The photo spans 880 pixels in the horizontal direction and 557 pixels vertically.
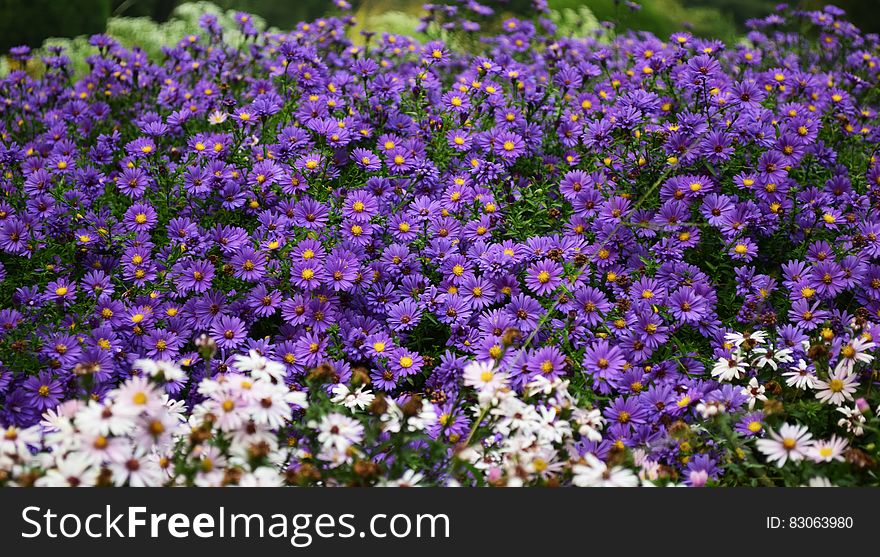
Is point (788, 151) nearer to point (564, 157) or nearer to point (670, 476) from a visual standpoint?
point (564, 157)

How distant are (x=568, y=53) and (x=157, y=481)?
265cm

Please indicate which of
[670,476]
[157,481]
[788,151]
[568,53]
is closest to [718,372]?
[670,476]

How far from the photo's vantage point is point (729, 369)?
2213 mm

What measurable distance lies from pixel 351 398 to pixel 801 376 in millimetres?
1114

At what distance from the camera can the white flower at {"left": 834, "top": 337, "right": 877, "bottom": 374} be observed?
2.07 meters

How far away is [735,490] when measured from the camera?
5.84ft

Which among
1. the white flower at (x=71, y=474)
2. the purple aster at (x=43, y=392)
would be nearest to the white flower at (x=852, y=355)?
the white flower at (x=71, y=474)

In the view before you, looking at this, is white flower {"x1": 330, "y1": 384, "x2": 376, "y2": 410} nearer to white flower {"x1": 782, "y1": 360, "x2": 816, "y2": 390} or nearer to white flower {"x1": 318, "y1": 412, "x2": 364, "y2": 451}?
white flower {"x1": 318, "y1": 412, "x2": 364, "y2": 451}

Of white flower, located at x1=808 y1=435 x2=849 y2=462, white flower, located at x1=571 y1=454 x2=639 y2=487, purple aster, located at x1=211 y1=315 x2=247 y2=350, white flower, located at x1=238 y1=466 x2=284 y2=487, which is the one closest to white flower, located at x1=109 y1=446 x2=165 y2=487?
white flower, located at x1=238 y1=466 x2=284 y2=487

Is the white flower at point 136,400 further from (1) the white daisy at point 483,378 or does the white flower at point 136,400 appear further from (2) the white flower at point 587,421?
(2) the white flower at point 587,421

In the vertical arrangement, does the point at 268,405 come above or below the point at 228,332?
below

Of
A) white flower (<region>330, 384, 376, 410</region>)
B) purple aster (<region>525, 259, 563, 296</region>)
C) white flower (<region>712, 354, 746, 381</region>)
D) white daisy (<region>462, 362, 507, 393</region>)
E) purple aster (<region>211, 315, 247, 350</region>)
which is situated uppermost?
purple aster (<region>525, 259, 563, 296</region>)

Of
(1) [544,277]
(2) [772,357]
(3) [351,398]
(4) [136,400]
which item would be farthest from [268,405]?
(2) [772,357]

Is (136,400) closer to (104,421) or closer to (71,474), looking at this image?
(104,421)
